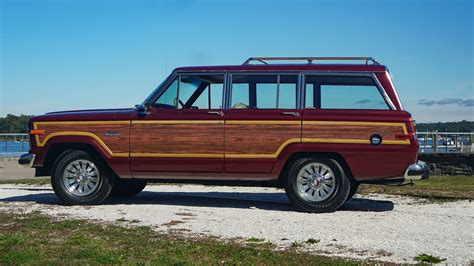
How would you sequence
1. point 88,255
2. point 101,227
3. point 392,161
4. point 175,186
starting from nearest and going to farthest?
point 88,255 → point 101,227 → point 392,161 → point 175,186

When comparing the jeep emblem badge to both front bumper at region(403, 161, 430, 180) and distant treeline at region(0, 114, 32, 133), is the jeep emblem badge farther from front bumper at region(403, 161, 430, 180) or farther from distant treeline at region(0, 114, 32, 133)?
distant treeline at region(0, 114, 32, 133)

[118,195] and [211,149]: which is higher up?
[211,149]

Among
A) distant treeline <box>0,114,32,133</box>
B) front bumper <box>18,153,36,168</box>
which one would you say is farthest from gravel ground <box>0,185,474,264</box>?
distant treeline <box>0,114,32,133</box>

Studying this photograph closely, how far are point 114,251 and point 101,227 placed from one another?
56.3 inches

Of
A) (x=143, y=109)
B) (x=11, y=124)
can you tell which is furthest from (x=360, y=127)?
(x=11, y=124)

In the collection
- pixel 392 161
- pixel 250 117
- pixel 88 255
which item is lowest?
pixel 88 255

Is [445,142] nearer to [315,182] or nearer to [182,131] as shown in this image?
[315,182]

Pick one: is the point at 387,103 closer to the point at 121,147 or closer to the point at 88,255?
the point at 121,147

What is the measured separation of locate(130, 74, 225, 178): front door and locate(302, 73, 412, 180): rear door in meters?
1.32

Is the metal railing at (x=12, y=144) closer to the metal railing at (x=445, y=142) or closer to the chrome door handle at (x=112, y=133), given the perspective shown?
the metal railing at (x=445, y=142)

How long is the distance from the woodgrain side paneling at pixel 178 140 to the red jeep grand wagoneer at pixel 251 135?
15 millimetres

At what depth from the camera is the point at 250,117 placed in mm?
8852

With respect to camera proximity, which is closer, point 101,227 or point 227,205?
point 101,227

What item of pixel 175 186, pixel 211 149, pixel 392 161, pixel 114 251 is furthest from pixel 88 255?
pixel 175 186
